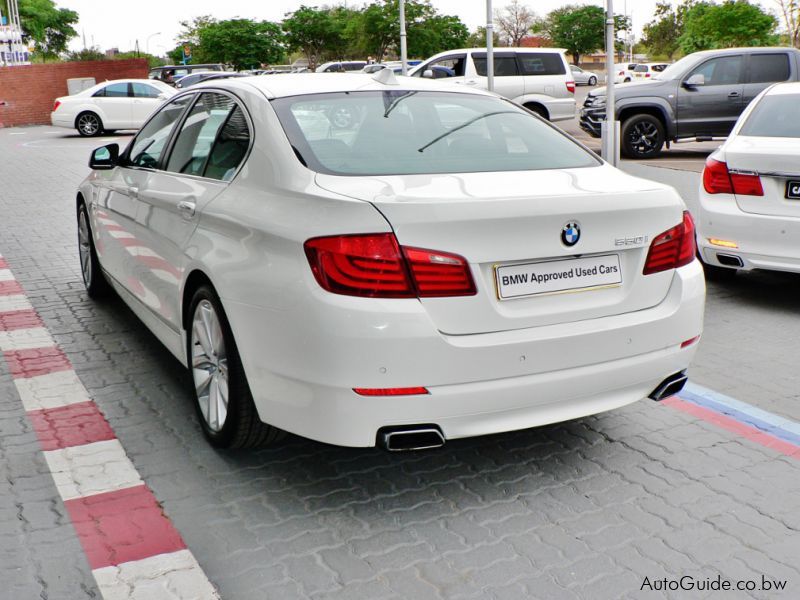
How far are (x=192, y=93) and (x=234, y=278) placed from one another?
1.70 m

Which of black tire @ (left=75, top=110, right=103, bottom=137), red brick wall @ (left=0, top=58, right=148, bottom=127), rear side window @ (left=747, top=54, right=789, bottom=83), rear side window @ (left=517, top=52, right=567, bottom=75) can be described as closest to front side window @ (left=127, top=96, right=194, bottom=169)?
rear side window @ (left=747, top=54, right=789, bottom=83)

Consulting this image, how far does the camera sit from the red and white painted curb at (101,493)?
3.06 m

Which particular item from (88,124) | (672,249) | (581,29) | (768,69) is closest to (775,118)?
(672,249)

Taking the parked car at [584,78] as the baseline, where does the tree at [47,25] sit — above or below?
above

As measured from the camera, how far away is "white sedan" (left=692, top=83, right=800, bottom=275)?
6.21 meters

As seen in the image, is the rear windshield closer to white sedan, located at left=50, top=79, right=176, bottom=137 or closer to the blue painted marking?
the blue painted marking

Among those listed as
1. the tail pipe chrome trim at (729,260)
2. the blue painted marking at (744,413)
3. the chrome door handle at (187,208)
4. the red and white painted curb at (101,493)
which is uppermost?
the chrome door handle at (187,208)

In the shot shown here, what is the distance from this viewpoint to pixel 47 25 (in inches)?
3455

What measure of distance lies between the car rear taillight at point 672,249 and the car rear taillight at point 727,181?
9.31ft

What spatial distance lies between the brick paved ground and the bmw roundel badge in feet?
3.26

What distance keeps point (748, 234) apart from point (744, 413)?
2211mm

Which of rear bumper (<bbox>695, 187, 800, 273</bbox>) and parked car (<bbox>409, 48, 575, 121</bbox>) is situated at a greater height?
parked car (<bbox>409, 48, 575, 121</bbox>)

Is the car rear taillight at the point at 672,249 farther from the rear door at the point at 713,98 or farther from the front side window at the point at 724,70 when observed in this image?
the front side window at the point at 724,70

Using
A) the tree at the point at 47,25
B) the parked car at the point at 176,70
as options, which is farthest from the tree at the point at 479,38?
the parked car at the point at 176,70
